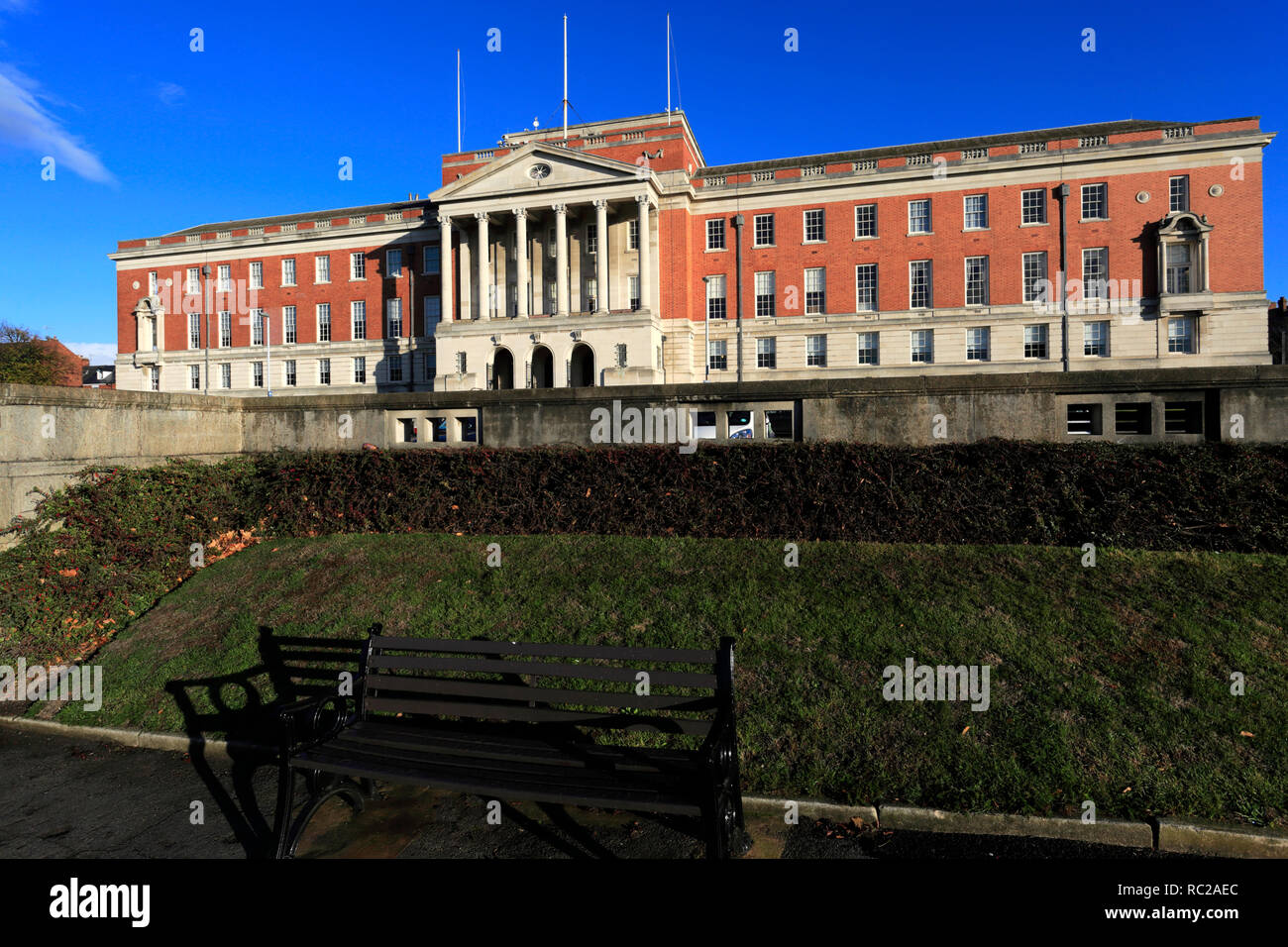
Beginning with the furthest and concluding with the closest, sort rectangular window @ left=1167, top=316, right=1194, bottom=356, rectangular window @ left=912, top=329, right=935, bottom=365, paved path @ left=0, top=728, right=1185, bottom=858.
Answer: rectangular window @ left=912, top=329, right=935, bottom=365, rectangular window @ left=1167, top=316, right=1194, bottom=356, paved path @ left=0, top=728, right=1185, bottom=858

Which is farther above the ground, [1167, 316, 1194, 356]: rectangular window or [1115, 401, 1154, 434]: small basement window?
[1167, 316, 1194, 356]: rectangular window

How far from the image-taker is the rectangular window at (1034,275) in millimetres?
40341

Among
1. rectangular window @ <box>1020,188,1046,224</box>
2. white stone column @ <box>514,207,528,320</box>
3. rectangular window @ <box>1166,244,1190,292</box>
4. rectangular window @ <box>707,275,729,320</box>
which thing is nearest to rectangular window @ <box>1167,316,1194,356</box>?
rectangular window @ <box>1166,244,1190,292</box>

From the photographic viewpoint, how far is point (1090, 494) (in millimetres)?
7941

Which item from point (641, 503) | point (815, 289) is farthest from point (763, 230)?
point (641, 503)

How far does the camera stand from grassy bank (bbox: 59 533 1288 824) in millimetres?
4707

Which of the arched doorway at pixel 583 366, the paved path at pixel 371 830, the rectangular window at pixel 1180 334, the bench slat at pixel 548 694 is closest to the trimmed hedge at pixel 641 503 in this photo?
the paved path at pixel 371 830

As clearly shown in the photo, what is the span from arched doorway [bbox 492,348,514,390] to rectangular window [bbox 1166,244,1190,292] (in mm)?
40822

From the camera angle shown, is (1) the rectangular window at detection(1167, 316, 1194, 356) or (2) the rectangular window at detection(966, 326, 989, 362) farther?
(2) the rectangular window at detection(966, 326, 989, 362)

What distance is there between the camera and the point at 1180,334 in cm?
3856

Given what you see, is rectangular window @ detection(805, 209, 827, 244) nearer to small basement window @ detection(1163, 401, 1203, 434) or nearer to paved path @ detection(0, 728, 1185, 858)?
small basement window @ detection(1163, 401, 1203, 434)

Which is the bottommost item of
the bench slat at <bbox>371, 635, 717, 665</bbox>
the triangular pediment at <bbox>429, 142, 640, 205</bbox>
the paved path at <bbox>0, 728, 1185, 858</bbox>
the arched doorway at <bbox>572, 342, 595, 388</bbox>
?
the paved path at <bbox>0, 728, 1185, 858</bbox>

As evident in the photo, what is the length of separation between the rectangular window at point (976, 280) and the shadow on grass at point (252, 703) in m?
44.2
